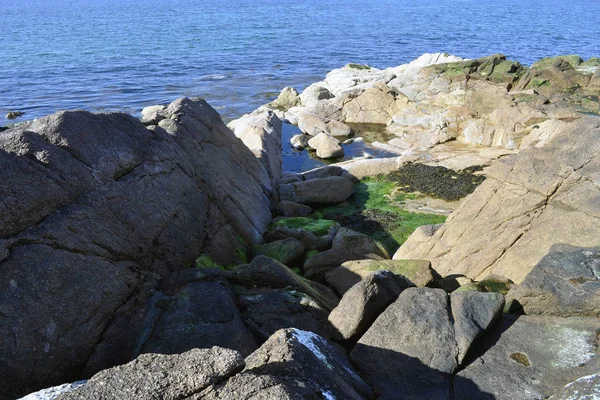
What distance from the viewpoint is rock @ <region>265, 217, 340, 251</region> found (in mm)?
15234

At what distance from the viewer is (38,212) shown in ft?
30.3

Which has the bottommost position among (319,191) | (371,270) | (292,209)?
(319,191)

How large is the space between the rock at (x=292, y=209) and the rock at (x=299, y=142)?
12.1 meters

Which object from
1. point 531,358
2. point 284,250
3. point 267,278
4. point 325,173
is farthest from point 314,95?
point 531,358

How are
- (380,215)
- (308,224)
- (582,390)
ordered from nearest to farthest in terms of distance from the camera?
1. (582,390)
2. (308,224)
3. (380,215)

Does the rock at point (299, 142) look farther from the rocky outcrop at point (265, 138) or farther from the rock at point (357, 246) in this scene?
the rock at point (357, 246)

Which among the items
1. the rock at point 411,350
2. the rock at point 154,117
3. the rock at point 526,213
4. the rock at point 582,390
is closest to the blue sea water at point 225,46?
the rock at point 154,117

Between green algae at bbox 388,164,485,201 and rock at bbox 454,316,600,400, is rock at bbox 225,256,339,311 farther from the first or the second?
green algae at bbox 388,164,485,201

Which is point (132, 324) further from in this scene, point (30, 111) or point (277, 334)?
point (30, 111)

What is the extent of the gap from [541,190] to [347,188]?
30.8ft

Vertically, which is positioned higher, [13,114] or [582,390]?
[582,390]

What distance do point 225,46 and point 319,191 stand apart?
5658 centimetres

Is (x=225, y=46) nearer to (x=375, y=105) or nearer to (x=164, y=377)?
(x=375, y=105)

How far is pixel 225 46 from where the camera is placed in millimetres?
72562
